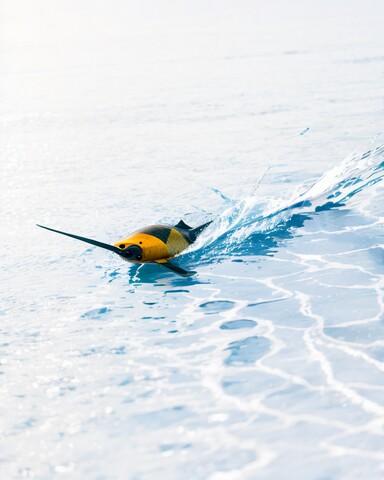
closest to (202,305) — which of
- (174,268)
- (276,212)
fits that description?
(174,268)

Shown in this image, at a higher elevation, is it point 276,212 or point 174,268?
point 276,212

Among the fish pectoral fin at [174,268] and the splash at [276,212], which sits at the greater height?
the splash at [276,212]

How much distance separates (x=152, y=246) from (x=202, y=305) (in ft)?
3.22

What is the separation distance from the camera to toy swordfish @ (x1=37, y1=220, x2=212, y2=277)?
27.2 feet

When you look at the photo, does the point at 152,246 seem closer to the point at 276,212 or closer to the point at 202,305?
the point at 202,305

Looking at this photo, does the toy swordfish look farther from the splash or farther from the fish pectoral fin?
the splash

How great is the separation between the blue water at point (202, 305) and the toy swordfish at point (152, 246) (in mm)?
240

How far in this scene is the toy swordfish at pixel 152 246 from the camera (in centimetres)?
828

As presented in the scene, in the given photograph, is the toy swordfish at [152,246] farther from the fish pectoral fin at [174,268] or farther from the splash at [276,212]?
the splash at [276,212]

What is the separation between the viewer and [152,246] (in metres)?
8.37

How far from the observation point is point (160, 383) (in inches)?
246

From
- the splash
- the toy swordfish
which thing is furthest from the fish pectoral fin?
the splash

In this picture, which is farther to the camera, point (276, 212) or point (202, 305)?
point (276, 212)

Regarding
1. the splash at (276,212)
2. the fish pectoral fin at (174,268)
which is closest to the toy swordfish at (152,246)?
the fish pectoral fin at (174,268)
